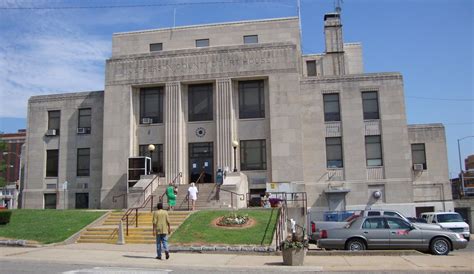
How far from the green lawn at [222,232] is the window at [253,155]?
11.0m

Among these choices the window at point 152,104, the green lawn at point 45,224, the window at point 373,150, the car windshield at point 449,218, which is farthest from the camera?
the window at point 152,104

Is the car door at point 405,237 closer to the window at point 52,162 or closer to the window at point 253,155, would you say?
the window at point 253,155

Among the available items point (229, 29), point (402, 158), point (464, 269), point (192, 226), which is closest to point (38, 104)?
point (229, 29)

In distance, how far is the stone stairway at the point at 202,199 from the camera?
96.9 ft

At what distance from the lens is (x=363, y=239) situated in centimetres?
1853

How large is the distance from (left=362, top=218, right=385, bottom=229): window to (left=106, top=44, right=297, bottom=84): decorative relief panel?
17.9 m

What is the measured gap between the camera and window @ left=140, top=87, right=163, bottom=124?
122 ft

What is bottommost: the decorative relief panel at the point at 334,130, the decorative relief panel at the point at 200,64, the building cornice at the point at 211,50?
the decorative relief panel at the point at 334,130

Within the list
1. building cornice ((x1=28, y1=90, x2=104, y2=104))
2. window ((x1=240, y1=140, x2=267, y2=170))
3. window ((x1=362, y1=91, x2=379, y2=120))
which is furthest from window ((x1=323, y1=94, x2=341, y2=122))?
building cornice ((x1=28, y1=90, x2=104, y2=104))

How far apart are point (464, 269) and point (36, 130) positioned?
116ft

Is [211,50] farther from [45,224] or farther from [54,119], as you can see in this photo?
[45,224]

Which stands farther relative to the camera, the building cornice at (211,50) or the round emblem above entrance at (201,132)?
the round emblem above entrance at (201,132)

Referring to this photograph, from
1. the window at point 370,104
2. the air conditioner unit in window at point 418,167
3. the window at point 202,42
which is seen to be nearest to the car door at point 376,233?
the window at point 370,104

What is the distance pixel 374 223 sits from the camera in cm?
1872
